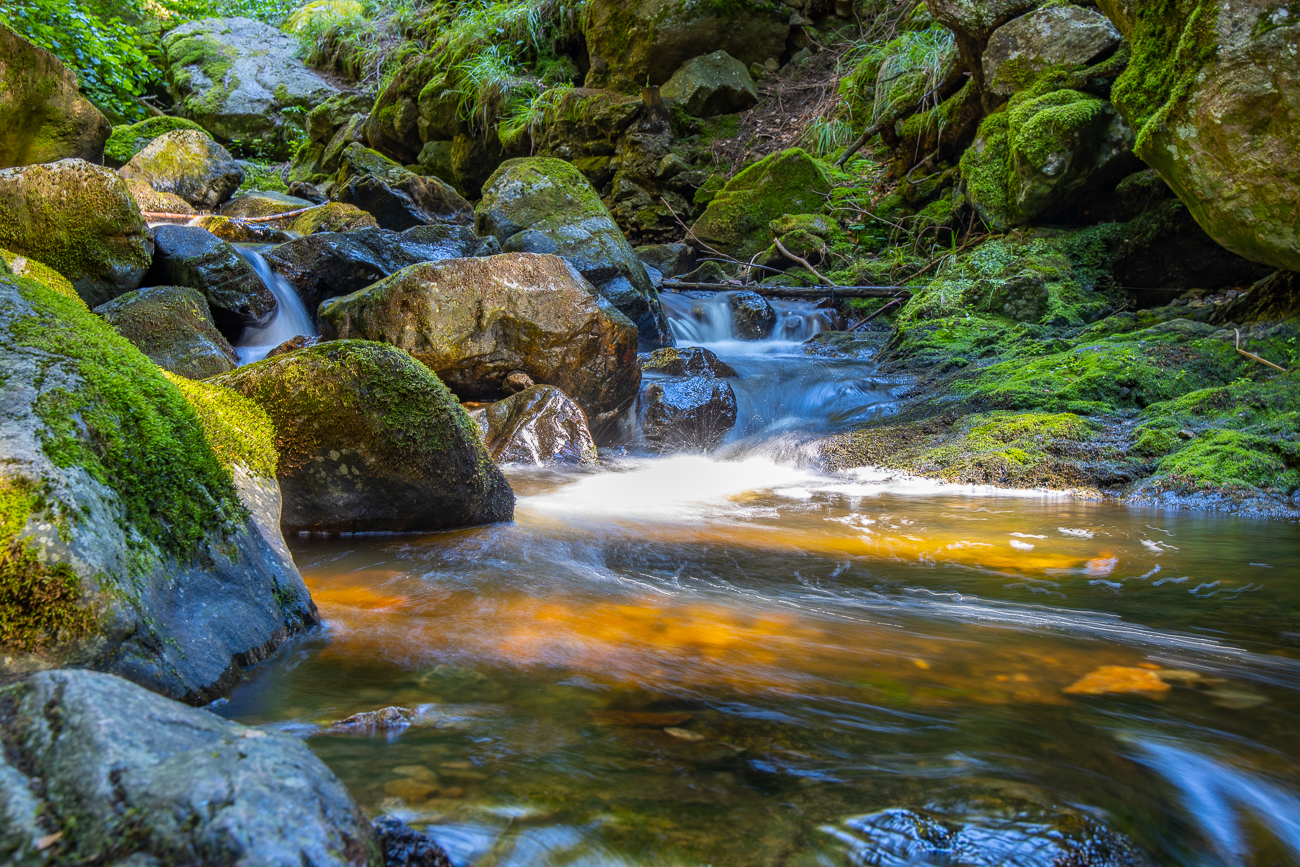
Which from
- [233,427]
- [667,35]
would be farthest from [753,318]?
[233,427]

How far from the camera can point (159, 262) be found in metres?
7.94

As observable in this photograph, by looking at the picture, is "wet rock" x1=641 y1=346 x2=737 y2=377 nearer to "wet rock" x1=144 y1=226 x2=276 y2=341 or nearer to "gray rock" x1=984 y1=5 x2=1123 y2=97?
"wet rock" x1=144 y1=226 x2=276 y2=341

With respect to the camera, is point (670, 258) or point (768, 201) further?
point (670, 258)

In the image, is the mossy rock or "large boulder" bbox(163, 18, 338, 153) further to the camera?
"large boulder" bbox(163, 18, 338, 153)

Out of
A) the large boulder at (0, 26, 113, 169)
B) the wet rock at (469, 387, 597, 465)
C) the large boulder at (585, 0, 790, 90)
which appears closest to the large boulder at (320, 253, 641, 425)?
the wet rock at (469, 387, 597, 465)

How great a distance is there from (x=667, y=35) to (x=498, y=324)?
10873 millimetres

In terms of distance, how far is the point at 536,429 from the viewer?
662 centimetres

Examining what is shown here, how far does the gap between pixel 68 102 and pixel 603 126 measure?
8652 millimetres

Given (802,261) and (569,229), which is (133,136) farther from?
(802,261)

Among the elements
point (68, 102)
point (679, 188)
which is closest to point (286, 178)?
point (68, 102)

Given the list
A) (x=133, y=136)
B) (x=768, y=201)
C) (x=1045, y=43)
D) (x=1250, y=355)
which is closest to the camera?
(x=1250, y=355)

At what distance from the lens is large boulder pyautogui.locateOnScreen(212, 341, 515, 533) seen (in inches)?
139

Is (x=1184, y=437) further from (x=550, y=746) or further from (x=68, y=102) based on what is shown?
(x=68, y=102)

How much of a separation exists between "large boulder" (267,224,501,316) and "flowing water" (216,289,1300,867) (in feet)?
20.4
